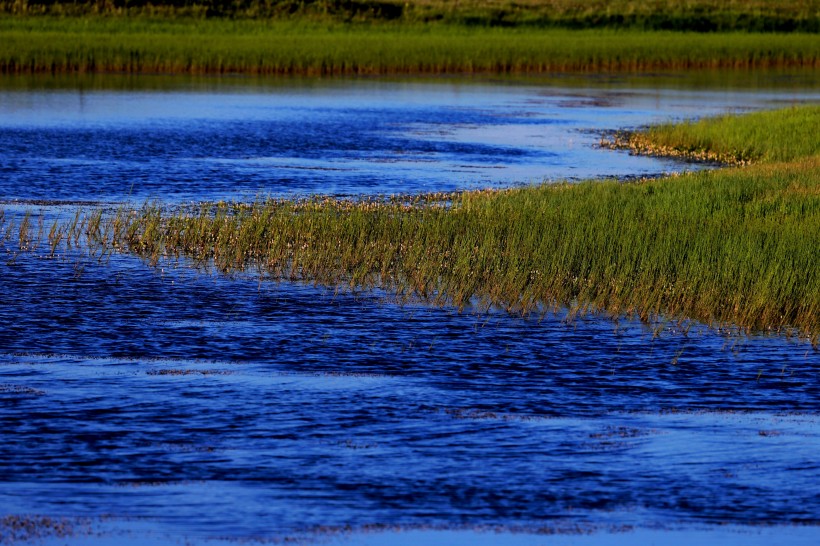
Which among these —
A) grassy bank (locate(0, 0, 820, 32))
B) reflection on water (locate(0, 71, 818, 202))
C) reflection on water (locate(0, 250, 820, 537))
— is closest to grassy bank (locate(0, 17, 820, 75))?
grassy bank (locate(0, 0, 820, 32))

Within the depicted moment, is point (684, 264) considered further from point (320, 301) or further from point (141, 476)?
point (141, 476)

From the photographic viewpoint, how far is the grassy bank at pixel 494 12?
7375cm

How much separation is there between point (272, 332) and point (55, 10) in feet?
204

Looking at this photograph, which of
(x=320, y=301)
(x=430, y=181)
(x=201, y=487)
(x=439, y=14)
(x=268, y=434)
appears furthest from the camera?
(x=439, y=14)

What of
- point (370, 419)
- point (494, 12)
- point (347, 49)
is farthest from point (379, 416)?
point (494, 12)

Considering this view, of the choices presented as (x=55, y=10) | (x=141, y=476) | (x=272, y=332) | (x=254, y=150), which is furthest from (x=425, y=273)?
(x=55, y=10)

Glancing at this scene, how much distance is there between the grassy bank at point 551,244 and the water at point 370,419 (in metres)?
0.63

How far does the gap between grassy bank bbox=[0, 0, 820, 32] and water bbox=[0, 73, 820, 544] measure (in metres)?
59.3

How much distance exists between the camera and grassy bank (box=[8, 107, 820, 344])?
14.3m

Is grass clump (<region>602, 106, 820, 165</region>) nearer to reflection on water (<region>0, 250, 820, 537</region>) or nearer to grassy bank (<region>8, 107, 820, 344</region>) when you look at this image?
grassy bank (<region>8, 107, 820, 344</region>)

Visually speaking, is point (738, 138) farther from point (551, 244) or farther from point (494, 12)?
point (494, 12)

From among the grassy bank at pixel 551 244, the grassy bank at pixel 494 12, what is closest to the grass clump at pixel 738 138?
the grassy bank at pixel 551 244

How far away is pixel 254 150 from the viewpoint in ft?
99.2

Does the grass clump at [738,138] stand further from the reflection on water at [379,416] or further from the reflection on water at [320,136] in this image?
the reflection on water at [379,416]
